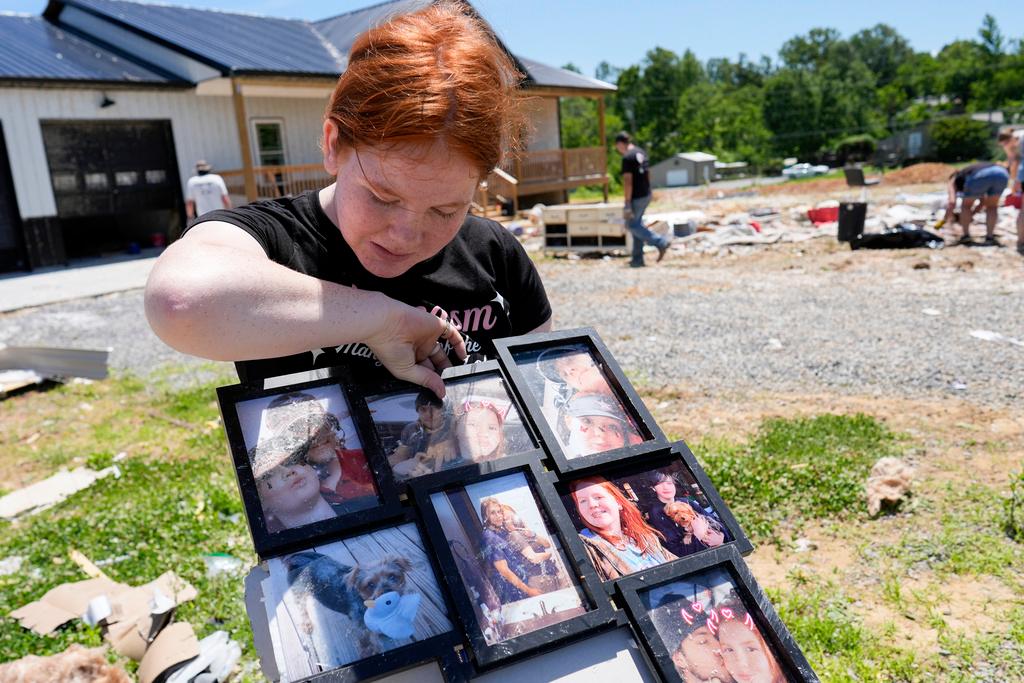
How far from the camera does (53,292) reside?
11.8m

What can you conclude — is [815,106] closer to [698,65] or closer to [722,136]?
[722,136]

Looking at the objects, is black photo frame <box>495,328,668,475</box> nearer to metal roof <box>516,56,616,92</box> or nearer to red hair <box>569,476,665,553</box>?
red hair <box>569,476,665,553</box>

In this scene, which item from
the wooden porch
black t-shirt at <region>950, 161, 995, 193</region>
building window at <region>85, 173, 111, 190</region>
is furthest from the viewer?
the wooden porch

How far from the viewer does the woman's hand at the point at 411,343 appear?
1.27 metres

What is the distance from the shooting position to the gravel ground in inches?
231

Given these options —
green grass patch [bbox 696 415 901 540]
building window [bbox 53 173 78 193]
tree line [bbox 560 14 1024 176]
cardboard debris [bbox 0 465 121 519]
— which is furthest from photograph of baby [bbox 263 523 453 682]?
tree line [bbox 560 14 1024 176]

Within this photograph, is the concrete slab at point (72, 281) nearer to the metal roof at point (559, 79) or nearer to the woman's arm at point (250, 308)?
the woman's arm at point (250, 308)

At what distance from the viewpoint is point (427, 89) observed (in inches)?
44.6

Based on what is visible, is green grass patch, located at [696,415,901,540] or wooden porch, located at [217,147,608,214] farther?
wooden porch, located at [217,147,608,214]

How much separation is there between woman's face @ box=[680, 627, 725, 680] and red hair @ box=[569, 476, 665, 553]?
0.50 ft

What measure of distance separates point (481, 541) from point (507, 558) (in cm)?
5

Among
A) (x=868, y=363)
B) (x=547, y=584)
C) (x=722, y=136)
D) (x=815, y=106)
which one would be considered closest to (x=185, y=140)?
(x=868, y=363)

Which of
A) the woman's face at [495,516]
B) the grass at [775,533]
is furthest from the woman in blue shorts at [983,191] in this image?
the woman's face at [495,516]

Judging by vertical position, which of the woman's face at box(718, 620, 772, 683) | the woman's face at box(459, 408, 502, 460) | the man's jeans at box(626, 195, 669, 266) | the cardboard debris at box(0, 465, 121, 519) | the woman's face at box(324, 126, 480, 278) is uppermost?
the woman's face at box(324, 126, 480, 278)
